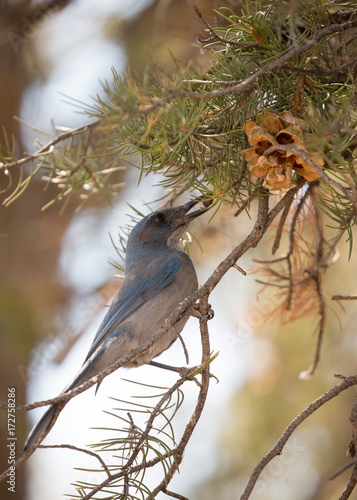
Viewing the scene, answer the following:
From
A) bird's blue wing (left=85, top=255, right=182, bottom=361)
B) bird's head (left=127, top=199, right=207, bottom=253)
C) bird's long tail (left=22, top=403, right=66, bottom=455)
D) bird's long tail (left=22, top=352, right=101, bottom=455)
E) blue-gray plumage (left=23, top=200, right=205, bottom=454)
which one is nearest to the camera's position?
bird's long tail (left=22, top=352, right=101, bottom=455)

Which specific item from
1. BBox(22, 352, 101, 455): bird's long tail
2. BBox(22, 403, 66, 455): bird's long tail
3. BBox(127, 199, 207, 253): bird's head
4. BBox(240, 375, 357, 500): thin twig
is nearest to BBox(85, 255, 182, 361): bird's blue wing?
BBox(127, 199, 207, 253): bird's head

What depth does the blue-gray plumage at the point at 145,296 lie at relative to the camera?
2666 mm

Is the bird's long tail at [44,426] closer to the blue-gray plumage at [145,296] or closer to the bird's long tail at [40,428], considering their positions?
the bird's long tail at [40,428]

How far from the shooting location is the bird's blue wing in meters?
2.78

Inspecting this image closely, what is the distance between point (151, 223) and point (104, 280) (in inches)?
55.2

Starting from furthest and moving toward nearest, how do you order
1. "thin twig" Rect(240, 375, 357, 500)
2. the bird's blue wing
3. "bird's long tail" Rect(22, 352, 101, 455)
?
1. the bird's blue wing
2. "bird's long tail" Rect(22, 352, 101, 455)
3. "thin twig" Rect(240, 375, 357, 500)

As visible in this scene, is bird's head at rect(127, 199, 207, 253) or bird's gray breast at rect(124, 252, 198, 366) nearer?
bird's gray breast at rect(124, 252, 198, 366)

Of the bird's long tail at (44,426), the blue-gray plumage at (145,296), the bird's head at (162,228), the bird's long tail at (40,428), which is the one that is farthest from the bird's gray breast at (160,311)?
the bird's long tail at (40,428)

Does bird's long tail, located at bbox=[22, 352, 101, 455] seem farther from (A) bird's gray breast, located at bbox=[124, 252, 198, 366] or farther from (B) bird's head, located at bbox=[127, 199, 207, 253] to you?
(B) bird's head, located at bbox=[127, 199, 207, 253]

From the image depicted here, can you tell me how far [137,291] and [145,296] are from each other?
51mm

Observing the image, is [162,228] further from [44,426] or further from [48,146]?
[44,426]

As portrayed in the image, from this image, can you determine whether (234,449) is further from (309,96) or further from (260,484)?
(309,96)

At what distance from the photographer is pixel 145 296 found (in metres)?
2.84

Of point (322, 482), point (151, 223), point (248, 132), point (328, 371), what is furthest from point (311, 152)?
point (322, 482)
